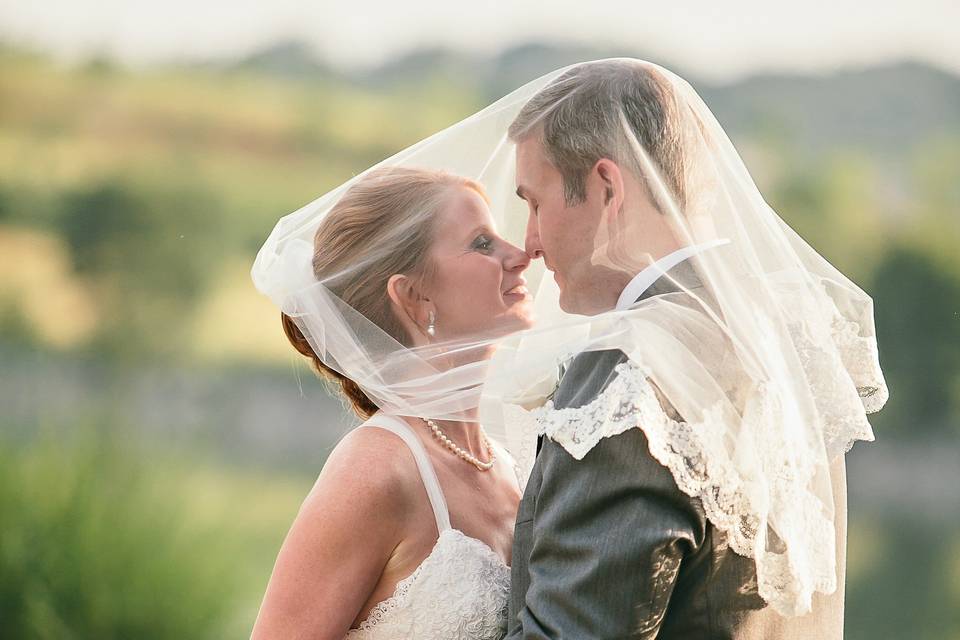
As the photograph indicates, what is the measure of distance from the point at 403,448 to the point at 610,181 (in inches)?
28.9

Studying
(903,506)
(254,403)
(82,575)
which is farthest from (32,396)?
(903,506)

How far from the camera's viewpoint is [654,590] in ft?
5.40

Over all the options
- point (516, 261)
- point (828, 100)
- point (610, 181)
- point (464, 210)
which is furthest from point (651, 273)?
point (828, 100)

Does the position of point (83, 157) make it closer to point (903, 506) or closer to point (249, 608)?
point (249, 608)

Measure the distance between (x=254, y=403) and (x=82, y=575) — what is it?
6.99 ft

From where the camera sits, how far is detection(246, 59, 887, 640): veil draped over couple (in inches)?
65.7

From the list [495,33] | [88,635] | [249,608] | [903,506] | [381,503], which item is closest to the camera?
[381,503]

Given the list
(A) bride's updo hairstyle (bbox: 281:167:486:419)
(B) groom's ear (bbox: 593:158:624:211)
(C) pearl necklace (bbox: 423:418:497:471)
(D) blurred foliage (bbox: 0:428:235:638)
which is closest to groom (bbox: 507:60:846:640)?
(B) groom's ear (bbox: 593:158:624:211)

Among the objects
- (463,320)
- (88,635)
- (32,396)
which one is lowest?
(88,635)

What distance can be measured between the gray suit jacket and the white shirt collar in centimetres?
16

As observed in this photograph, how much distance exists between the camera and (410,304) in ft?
8.04

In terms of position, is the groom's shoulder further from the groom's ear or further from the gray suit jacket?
the groom's ear

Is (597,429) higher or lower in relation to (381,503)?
higher

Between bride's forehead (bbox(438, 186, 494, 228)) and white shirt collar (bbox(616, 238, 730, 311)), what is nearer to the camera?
white shirt collar (bbox(616, 238, 730, 311))
